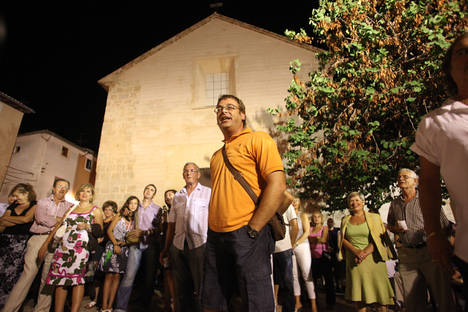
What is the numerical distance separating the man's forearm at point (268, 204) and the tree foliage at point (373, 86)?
Result: 4.59 m

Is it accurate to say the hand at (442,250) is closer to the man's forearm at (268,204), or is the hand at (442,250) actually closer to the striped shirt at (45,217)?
the man's forearm at (268,204)

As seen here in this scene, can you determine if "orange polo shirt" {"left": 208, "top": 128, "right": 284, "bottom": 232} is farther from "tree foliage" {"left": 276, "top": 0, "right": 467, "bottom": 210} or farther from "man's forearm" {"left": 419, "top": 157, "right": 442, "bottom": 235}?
"tree foliage" {"left": 276, "top": 0, "right": 467, "bottom": 210}

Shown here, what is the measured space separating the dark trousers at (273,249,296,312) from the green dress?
882mm

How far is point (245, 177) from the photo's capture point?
75.2 inches

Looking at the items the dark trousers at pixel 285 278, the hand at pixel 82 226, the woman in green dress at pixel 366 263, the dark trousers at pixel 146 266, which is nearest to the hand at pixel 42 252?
the hand at pixel 82 226

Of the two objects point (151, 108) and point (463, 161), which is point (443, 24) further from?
point (151, 108)

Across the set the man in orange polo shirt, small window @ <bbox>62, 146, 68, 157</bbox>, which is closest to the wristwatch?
the man in orange polo shirt

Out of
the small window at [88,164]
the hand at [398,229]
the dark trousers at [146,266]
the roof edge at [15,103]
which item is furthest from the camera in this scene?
the small window at [88,164]

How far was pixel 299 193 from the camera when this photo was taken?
7.70 metres

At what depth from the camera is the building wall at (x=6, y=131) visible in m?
14.8

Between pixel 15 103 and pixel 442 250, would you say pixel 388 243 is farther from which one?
pixel 15 103

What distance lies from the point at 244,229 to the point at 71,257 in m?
3.58

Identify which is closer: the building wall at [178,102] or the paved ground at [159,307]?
the paved ground at [159,307]

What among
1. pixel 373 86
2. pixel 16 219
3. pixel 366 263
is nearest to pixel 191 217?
pixel 366 263
